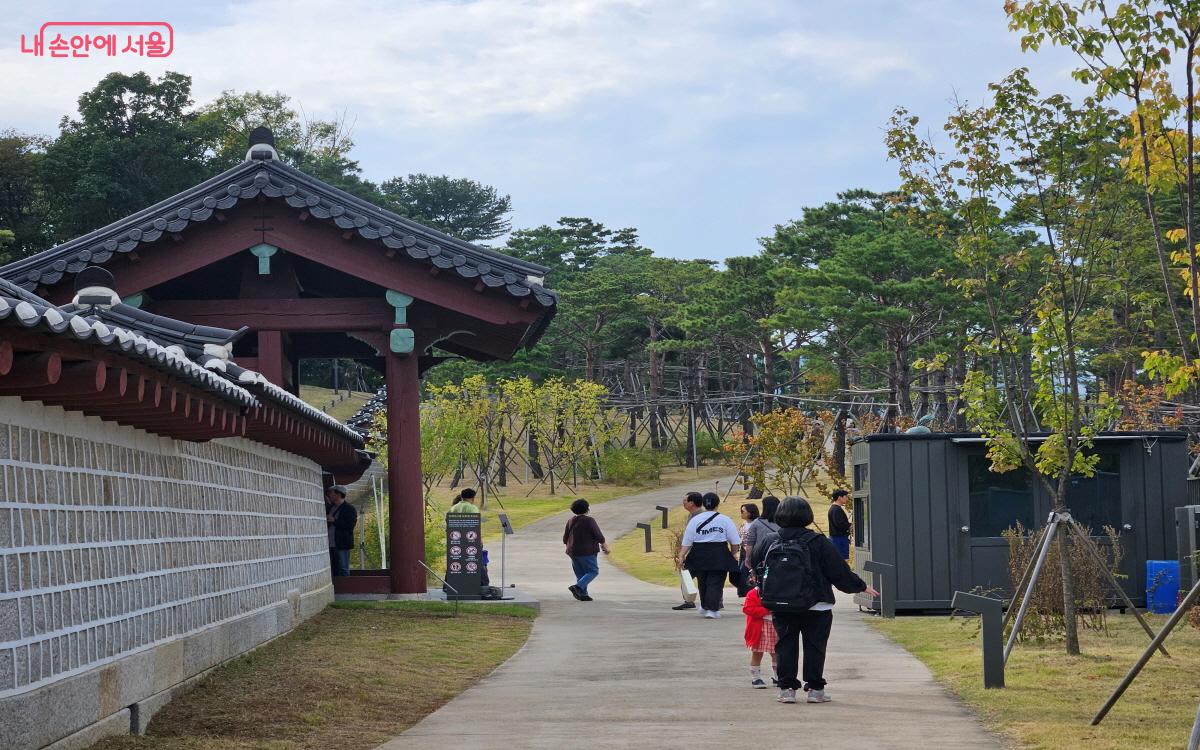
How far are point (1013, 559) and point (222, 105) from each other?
2482 inches

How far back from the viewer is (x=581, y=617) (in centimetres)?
1848

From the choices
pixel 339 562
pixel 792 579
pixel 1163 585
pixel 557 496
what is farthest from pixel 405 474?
pixel 557 496

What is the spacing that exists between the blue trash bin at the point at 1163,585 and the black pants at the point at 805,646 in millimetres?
9293

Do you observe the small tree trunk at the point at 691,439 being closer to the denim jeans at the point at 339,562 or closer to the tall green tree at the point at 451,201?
the tall green tree at the point at 451,201

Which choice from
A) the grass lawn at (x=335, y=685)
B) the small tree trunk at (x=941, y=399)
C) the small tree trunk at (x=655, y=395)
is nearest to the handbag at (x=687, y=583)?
the grass lawn at (x=335, y=685)

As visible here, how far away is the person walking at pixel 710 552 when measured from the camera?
18.3 m

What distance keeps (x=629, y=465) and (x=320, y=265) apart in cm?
4528

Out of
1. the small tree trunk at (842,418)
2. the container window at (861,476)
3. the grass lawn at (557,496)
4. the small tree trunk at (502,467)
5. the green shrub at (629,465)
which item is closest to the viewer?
the container window at (861,476)

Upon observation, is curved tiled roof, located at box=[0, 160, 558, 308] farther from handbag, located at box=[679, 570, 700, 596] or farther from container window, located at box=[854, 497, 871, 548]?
container window, located at box=[854, 497, 871, 548]

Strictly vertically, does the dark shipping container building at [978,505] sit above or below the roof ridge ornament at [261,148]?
below

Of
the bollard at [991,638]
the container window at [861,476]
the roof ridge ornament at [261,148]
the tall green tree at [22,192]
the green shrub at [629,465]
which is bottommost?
the green shrub at [629,465]

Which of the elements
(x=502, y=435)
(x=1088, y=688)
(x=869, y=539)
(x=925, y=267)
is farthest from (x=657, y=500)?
(x=1088, y=688)

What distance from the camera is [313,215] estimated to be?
1738 cm

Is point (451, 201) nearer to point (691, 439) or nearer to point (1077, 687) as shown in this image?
point (691, 439)
